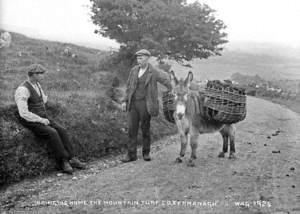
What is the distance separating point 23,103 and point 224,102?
3.99 m

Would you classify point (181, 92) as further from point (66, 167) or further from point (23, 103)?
point (23, 103)

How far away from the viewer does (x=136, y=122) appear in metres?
7.85

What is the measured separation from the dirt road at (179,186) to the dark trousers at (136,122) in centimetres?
35

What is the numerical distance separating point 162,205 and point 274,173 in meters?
2.77

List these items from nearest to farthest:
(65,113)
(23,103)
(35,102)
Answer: (23,103) → (35,102) → (65,113)

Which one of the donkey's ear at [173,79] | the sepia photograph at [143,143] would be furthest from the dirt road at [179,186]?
the donkey's ear at [173,79]

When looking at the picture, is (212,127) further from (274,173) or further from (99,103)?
(99,103)

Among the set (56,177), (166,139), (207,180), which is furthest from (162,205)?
(166,139)

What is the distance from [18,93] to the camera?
21.6 feet

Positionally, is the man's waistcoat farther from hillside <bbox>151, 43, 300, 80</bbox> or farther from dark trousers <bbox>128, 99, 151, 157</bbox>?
hillside <bbox>151, 43, 300, 80</bbox>

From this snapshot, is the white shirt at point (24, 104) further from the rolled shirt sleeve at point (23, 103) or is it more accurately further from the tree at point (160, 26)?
the tree at point (160, 26)

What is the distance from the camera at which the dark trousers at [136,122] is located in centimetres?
765

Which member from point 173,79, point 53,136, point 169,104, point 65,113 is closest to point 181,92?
point 173,79

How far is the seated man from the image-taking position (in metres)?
6.61
